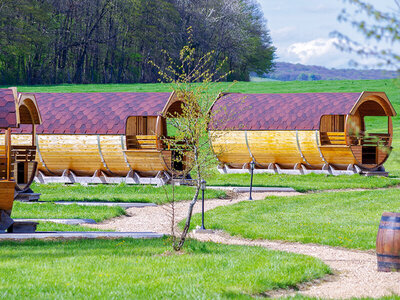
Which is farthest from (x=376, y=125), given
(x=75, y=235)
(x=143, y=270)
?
(x=143, y=270)

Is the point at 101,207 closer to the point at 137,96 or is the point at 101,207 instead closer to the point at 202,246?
the point at 202,246

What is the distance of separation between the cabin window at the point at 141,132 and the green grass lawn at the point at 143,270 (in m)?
13.5

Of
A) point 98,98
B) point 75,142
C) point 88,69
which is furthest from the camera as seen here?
point 88,69

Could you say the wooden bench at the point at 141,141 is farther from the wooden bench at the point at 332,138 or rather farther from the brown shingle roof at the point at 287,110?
the wooden bench at the point at 332,138

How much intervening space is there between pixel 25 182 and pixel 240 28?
Result: 61.4m

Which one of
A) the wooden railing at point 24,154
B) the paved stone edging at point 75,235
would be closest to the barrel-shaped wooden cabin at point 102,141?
the wooden railing at point 24,154

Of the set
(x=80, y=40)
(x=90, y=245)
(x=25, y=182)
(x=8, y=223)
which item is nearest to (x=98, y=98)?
(x=25, y=182)

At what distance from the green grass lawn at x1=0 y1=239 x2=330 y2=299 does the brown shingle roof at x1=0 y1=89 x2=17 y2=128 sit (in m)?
3.40

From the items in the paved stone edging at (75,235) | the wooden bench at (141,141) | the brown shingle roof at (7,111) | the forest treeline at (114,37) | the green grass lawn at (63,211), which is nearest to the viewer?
the paved stone edging at (75,235)

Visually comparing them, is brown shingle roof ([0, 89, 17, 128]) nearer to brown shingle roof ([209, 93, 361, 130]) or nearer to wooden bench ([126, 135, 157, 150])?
wooden bench ([126, 135, 157, 150])

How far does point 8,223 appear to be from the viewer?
49.7ft

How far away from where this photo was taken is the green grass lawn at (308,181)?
26.2 metres

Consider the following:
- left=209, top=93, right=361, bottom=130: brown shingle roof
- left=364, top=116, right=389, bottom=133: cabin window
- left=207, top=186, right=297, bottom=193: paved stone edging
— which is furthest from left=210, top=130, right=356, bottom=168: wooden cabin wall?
left=364, top=116, right=389, bottom=133: cabin window

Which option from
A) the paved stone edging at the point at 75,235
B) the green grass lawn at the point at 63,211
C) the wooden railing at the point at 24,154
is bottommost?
the green grass lawn at the point at 63,211
